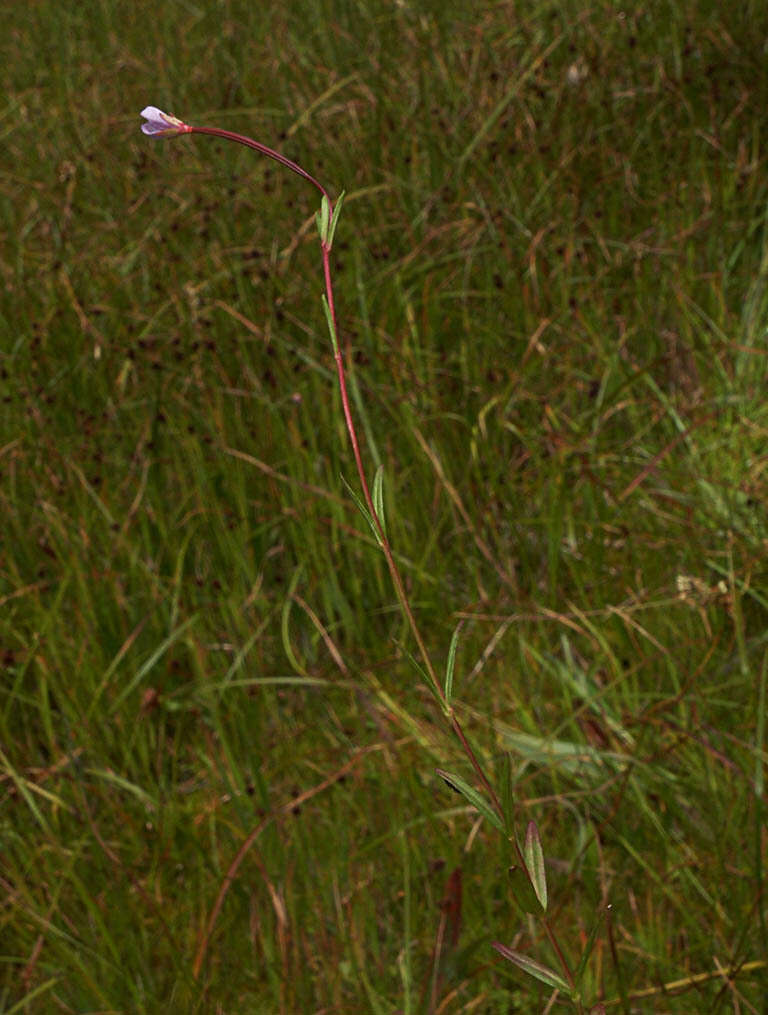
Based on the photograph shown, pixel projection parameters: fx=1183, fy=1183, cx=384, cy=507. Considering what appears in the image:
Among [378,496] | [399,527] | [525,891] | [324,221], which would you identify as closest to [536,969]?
[525,891]

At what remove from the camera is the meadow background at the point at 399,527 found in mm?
1281

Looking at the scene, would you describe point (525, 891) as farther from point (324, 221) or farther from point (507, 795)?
point (324, 221)

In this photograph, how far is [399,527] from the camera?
73.5 inches

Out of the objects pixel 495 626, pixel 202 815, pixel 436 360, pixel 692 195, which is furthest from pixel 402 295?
pixel 202 815

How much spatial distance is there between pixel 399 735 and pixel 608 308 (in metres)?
0.97

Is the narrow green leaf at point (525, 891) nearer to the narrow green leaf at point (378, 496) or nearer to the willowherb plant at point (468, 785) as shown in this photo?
the willowherb plant at point (468, 785)

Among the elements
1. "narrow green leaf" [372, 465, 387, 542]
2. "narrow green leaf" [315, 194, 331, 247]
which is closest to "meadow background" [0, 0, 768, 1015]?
"narrow green leaf" [372, 465, 387, 542]

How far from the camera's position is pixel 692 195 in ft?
7.73

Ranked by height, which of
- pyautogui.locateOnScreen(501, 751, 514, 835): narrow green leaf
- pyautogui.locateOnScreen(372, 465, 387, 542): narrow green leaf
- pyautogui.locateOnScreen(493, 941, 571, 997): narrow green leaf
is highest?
pyautogui.locateOnScreen(372, 465, 387, 542): narrow green leaf

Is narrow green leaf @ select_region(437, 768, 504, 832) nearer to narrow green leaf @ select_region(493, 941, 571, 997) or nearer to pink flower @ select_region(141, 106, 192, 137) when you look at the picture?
narrow green leaf @ select_region(493, 941, 571, 997)

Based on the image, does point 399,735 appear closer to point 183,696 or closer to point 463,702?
point 463,702

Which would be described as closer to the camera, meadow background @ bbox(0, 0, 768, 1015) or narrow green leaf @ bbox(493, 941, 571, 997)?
narrow green leaf @ bbox(493, 941, 571, 997)

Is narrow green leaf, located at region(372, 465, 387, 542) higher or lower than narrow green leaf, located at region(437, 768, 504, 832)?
higher

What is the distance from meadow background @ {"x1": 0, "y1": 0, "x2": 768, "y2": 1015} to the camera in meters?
1.28
